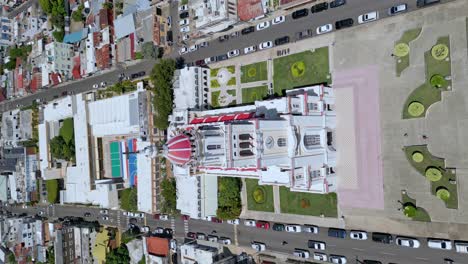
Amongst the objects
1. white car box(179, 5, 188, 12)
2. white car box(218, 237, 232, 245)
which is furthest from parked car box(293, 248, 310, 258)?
white car box(179, 5, 188, 12)

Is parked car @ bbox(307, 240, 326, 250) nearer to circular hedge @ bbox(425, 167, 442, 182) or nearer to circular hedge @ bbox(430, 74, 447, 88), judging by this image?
circular hedge @ bbox(425, 167, 442, 182)

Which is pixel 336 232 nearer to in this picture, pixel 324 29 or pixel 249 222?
pixel 249 222

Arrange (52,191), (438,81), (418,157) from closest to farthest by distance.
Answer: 1. (438,81)
2. (418,157)
3. (52,191)

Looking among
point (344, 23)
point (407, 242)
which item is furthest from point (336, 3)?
point (407, 242)

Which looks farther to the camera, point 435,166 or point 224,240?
point 224,240

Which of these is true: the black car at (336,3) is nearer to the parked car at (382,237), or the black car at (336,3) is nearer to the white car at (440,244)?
the parked car at (382,237)

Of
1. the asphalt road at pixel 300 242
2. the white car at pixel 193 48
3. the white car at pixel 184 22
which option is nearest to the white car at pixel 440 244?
the asphalt road at pixel 300 242

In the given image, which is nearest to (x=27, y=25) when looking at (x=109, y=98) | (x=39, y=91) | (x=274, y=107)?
(x=39, y=91)
